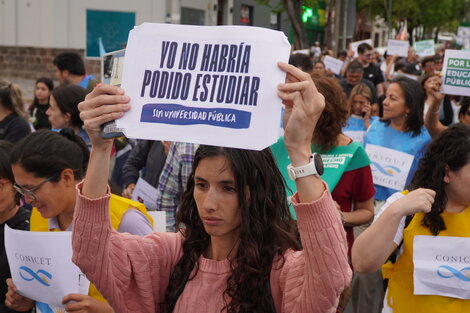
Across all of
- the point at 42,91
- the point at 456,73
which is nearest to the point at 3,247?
the point at 456,73

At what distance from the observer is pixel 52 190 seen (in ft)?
9.89

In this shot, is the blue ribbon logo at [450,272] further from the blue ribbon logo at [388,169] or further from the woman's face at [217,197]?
the blue ribbon logo at [388,169]

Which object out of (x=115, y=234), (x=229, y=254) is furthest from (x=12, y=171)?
(x=229, y=254)

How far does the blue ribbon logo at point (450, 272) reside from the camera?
3.06 meters

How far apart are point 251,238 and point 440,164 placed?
136cm

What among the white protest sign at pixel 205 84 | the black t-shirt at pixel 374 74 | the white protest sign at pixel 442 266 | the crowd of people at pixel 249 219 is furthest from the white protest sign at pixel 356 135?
the black t-shirt at pixel 374 74

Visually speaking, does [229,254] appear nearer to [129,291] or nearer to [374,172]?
[129,291]

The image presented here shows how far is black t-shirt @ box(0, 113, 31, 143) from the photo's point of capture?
235 inches

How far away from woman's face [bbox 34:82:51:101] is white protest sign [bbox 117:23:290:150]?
21.1 ft

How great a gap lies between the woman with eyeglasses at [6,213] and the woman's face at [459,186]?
2.14 meters

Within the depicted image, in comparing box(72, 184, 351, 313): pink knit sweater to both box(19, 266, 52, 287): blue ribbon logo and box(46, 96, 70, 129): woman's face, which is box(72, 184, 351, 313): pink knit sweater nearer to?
box(19, 266, 52, 287): blue ribbon logo

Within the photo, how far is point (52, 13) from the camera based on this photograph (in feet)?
73.2

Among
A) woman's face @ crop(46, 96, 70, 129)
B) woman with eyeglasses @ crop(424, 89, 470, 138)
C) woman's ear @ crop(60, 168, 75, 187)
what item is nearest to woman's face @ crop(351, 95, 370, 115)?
woman with eyeglasses @ crop(424, 89, 470, 138)

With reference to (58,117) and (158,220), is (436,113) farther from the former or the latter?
(158,220)
